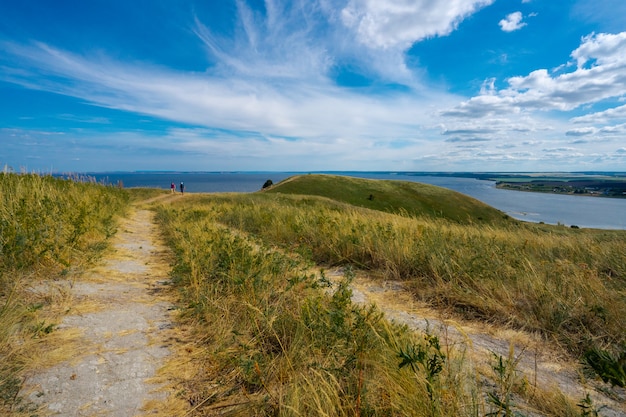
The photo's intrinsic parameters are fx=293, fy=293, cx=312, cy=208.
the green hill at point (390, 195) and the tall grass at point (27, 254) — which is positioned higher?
the tall grass at point (27, 254)

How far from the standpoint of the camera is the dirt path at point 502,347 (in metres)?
2.34

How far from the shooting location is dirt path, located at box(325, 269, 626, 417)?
2.34 meters

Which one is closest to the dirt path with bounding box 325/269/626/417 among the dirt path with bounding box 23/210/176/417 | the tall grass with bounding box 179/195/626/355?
the tall grass with bounding box 179/195/626/355

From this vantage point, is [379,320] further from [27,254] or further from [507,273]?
[27,254]

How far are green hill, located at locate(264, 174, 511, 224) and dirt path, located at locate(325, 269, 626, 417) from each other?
156 feet

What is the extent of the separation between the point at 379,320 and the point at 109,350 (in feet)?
8.72

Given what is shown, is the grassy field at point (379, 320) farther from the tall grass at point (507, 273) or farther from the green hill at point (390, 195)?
the green hill at point (390, 195)

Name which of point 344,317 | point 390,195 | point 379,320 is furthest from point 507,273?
point 390,195

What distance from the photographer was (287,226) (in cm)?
930

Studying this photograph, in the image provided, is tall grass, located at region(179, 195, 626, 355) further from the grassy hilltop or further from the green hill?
the green hill

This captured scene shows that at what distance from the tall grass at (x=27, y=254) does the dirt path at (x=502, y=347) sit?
3.38 m

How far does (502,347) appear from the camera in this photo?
316 centimetres

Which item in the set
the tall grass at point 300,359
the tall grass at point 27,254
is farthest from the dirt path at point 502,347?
the tall grass at point 27,254

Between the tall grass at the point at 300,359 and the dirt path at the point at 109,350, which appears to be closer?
the tall grass at the point at 300,359
